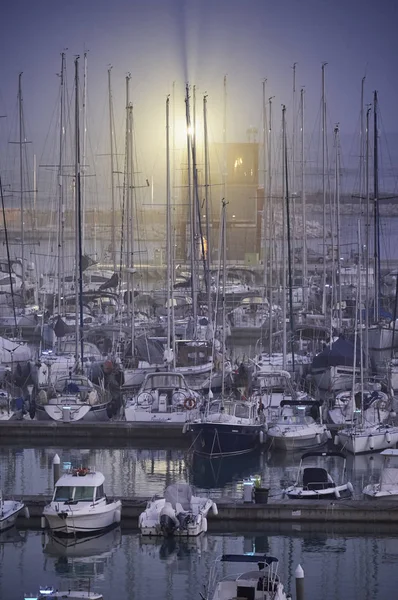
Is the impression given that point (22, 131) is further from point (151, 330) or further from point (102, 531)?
point (102, 531)

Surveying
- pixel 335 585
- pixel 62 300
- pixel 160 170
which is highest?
pixel 160 170

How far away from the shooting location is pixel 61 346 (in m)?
23.8

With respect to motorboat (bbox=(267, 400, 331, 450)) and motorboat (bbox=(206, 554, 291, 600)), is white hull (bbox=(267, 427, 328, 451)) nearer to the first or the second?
motorboat (bbox=(267, 400, 331, 450))

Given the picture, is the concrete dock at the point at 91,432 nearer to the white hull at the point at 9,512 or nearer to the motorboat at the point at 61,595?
the white hull at the point at 9,512

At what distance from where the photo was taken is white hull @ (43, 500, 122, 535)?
14.4 metres

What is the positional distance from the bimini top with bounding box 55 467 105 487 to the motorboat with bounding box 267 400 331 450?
4.23 meters

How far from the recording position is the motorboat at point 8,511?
47.6 feet

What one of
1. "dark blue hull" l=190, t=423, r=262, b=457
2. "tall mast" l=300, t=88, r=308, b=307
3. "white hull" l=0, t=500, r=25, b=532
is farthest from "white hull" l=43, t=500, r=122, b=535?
"tall mast" l=300, t=88, r=308, b=307

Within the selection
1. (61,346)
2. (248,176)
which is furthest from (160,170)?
(61,346)

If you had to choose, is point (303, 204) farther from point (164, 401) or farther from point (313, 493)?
point (313, 493)

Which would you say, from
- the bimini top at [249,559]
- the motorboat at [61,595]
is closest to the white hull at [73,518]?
the motorboat at [61,595]

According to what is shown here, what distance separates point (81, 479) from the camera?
1469cm

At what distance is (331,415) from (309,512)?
495 centimetres

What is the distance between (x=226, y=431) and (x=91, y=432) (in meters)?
2.27
